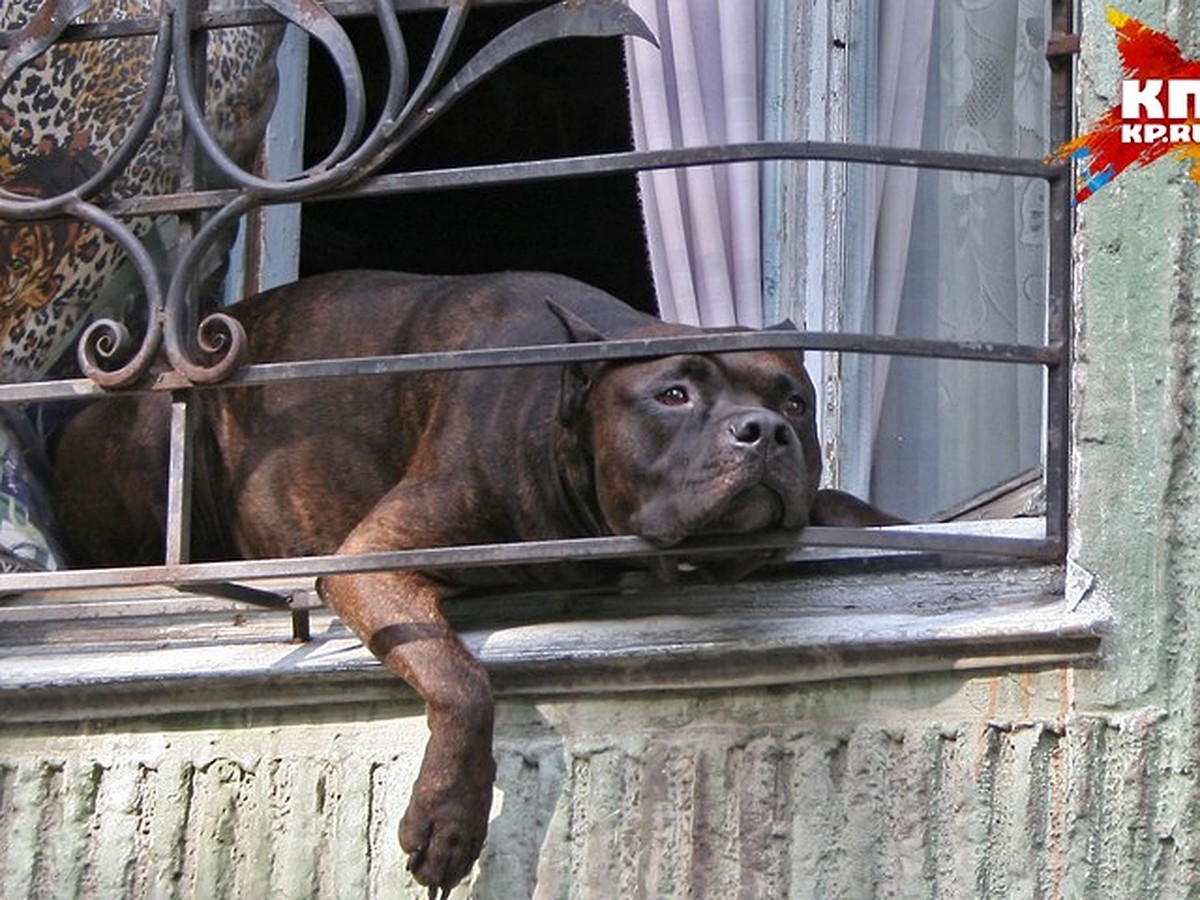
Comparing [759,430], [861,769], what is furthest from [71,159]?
[861,769]

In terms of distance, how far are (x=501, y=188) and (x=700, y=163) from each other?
3.81 meters

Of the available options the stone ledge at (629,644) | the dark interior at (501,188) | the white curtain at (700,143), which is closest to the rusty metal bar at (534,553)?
the stone ledge at (629,644)

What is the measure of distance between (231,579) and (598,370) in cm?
72

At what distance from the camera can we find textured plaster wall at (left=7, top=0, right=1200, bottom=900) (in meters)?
4.13

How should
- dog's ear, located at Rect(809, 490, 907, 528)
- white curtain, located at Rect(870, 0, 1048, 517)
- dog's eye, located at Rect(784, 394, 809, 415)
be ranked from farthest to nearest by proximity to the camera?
white curtain, located at Rect(870, 0, 1048, 517) < dog's ear, located at Rect(809, 490, 907, 528) < dog's eye, located at Rect(784, 394, 809, 415)

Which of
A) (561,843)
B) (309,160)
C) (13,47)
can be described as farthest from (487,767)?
(309,160)

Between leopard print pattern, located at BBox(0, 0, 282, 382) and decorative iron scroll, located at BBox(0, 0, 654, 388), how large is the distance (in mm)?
418

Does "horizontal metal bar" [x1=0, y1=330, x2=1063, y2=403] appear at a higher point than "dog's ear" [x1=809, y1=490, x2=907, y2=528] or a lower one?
higher

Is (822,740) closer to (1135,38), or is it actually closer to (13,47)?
(1135,38)

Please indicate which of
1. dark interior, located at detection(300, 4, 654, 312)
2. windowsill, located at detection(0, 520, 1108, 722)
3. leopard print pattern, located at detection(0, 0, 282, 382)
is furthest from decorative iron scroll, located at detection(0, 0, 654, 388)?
dark interior, located at detection(300, 4, 654, 312)

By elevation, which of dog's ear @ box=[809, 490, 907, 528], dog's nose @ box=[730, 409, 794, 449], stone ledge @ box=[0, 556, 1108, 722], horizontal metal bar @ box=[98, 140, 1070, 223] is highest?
horizontal metal bar @ box=[98, 140, 1070, 223]

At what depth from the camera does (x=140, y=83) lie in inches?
207

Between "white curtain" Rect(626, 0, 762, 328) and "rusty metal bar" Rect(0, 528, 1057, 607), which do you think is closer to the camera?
"rusty metal bar" Rect(0, 528, 1057, 607)

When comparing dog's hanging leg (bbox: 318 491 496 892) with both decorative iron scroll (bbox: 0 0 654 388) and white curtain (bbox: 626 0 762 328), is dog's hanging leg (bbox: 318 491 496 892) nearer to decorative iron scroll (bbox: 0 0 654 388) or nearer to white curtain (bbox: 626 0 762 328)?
decorative iron scroll (bbox: 0 0 654 388)
